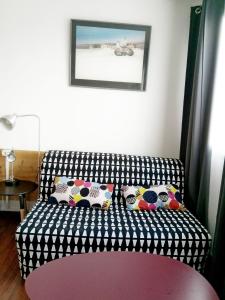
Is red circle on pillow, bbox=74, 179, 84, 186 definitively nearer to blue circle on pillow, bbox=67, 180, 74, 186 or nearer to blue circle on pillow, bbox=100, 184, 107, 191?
blue circle on pillow, bbox=67, 180, 74, 186

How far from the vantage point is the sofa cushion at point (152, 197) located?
214 centimetres

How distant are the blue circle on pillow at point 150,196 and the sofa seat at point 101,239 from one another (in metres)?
0.28

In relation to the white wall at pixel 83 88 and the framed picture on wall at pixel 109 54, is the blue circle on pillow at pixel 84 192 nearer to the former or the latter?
the white wall at pixel 83 88

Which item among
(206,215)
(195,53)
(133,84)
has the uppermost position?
(195,53)

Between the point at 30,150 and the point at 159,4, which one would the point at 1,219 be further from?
the point at 159,4

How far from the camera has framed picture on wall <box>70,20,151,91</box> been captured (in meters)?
2.39

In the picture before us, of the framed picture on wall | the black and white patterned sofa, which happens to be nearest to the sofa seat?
the black and white patterned sofa

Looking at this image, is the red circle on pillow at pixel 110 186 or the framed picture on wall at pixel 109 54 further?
the framed picture on wall at pixel 109 54

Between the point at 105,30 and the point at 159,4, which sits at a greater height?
the point at 159,4

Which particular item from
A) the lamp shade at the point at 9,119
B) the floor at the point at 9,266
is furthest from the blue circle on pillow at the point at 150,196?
the lamp shade at the point at 9,119

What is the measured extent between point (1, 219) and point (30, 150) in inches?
30.0

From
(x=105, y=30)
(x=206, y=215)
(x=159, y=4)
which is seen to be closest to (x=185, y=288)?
(x=206, y=215)

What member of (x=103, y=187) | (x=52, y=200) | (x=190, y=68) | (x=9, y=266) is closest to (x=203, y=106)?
(x=190, y=68)

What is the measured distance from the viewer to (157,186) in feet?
7.41
